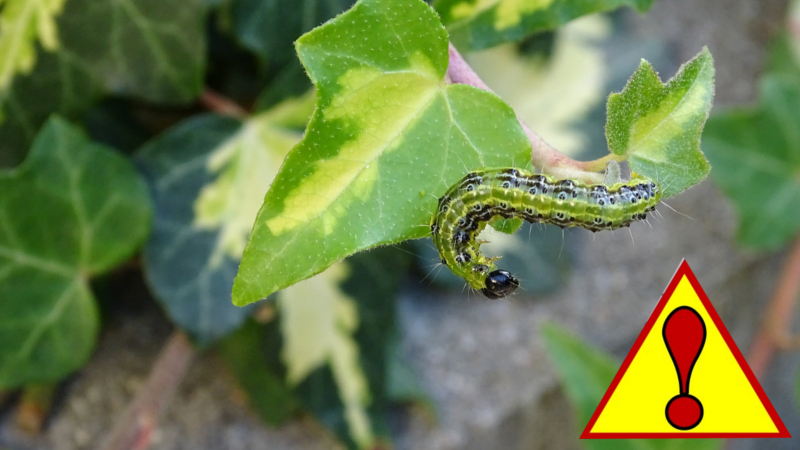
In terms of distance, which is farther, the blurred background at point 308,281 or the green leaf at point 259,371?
the green leaf at point 259,371

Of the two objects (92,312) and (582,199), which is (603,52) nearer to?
(582,199)

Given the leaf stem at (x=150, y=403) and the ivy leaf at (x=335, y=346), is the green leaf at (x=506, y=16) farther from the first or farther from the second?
the leaf stem at (x=150, y=403)

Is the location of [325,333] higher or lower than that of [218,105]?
lower

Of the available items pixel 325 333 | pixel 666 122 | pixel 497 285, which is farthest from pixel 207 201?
pixel 666 122

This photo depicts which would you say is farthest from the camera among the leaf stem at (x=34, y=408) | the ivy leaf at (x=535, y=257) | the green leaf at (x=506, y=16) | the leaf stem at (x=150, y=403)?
the ivy leaf at (x=535, y=257)

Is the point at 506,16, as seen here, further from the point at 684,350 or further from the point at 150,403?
the point at 150,403

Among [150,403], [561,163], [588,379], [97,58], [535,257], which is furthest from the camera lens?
[535,257]

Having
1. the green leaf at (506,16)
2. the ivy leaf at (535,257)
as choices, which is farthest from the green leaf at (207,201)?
the ivy leaf at (535,257)

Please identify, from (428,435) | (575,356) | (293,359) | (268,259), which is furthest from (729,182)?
(268,259)
